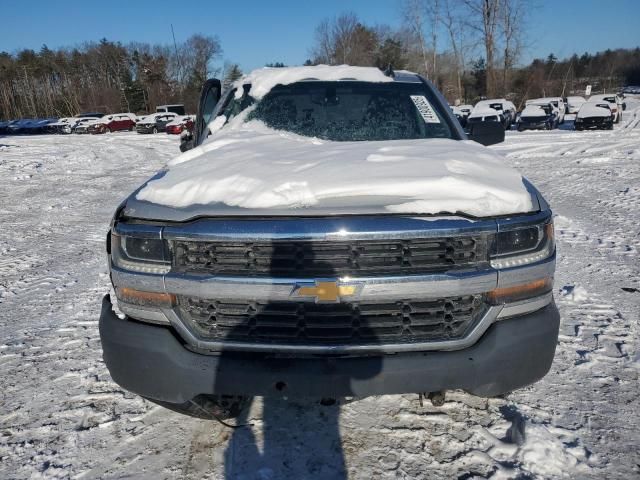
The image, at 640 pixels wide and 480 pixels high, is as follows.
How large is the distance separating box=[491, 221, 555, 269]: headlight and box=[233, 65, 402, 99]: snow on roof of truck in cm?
224

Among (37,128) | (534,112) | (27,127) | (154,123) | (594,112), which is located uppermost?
(27,127)

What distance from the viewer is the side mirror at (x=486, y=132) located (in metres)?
3.69

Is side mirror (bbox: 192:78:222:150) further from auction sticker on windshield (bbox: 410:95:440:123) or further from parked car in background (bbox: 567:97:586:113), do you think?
parked car in background (bbox: 567:97:586:113)

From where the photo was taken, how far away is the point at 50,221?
7945mm

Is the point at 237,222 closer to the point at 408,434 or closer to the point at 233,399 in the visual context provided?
the point at 233,399

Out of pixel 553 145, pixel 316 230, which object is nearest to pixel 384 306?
pixel 316 230

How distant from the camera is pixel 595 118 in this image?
72.6ft

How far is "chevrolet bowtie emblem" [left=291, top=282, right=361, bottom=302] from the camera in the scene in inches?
76.9

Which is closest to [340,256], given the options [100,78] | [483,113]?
[483,113]

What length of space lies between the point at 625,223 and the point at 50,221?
8936mm

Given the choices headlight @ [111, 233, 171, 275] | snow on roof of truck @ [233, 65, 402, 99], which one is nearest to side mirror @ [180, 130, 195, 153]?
snow on roof of truck @ [233, 65, 402, 99]

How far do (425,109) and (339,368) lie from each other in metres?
2.37

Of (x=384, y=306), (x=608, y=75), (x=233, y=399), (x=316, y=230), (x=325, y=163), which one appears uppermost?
(x=608, y=75)

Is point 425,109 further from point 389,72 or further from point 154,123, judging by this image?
point 154,123
